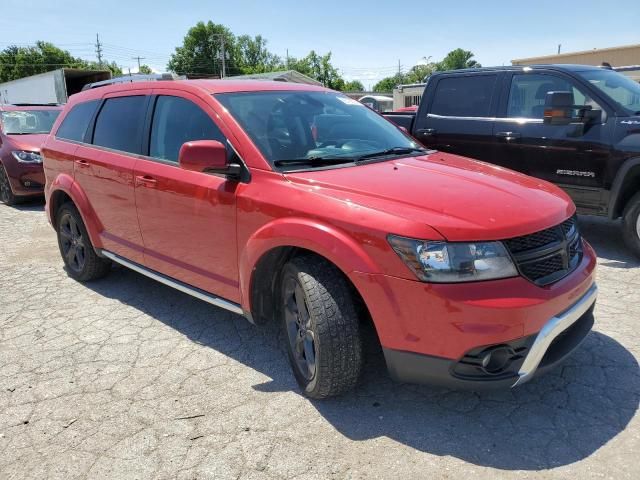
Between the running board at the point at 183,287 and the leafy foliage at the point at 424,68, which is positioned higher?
the leafy foliage at the point at 424,68

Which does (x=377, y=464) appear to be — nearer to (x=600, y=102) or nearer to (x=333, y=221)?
Answer: (x=333, y=221)

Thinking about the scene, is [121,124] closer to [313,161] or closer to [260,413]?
[313,161]

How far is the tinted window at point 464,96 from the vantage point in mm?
5945

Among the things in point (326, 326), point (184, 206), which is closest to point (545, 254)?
point (326, 326)

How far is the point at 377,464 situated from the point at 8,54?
3312 inches

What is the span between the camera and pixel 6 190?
29.9ft

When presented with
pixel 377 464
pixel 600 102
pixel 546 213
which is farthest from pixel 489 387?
pixel 600 102

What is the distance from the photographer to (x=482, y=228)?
2.34m

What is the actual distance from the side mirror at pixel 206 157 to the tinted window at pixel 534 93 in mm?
3875

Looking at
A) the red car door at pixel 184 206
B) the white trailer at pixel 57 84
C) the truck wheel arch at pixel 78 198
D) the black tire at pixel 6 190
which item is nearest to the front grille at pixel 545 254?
the red car door at pixel 184 206

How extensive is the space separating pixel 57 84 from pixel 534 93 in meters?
19.8

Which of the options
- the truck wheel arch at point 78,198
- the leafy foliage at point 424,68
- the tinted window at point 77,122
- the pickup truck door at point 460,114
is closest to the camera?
the truck wheel arch at point 78,198

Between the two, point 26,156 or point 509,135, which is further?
point 26,156

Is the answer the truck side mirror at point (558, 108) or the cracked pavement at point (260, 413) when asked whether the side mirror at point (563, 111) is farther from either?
the cracked pavement at point (260, 413)
